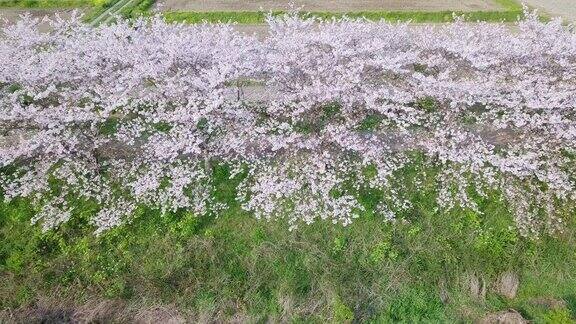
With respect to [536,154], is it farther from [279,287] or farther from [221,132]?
[221,132]

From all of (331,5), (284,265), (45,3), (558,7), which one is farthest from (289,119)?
(558,7)

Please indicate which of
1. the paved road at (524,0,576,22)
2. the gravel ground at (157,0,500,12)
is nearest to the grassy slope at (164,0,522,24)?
the gravel ground at (157,0,500,12)

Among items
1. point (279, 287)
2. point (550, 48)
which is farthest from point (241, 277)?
point (550, 48)

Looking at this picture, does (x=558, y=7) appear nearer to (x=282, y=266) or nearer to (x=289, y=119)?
(x=289, y=119)

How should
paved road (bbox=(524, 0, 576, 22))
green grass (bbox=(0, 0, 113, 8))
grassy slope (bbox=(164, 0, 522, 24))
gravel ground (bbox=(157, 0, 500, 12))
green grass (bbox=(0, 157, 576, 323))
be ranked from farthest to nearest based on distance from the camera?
green grass (bbox=(0, 0, 113, 8)) → gravel ground (bbox=(157, 0, 500, 12)) → paved road (bbox=(524, 0, 576, 22)) → grassy slope (bbox=(164, 0, 522, 24)) → green grass (bbox=(0, 157, 576, 323))

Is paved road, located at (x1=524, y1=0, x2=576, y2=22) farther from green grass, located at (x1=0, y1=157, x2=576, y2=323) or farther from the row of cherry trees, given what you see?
green grass, located at (x1=0, y1=157, x2=576, y2=323)

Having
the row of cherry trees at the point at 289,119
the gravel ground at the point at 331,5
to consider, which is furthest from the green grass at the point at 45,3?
the row of cherry trees at the point at 289,119
